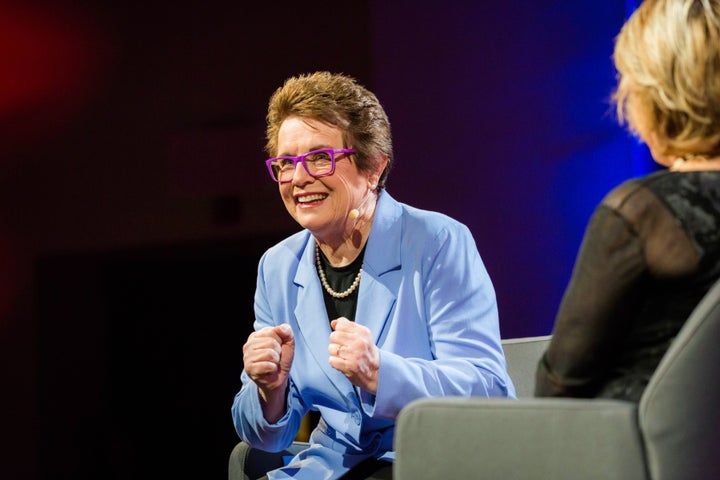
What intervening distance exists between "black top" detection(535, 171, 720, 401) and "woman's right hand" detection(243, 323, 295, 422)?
2.46 feet

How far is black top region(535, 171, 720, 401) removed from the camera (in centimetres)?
111

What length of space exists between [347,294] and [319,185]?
0.87 feet

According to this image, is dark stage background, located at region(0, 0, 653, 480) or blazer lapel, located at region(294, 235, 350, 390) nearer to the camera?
blazer lapel, located at region(294, 235, 350, 390)

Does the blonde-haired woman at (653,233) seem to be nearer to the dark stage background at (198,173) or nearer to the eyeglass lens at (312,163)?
the eyeglass lens at (312,163)

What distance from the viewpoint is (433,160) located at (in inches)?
132

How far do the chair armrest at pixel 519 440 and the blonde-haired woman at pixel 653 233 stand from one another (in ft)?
0.20

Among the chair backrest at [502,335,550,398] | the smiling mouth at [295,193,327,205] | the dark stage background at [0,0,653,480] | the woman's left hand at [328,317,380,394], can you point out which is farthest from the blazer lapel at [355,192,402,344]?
the dark stage background at [0,0,653,480]

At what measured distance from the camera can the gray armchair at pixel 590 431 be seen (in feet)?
3.61

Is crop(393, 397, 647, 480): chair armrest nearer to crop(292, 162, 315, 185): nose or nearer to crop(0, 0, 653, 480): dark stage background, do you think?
crop(292, 162, 315, 185): nose

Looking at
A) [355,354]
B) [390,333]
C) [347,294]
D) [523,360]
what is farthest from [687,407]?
[523,360]

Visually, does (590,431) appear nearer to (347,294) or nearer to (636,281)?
(636,281)

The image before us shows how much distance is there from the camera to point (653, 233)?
111 cm

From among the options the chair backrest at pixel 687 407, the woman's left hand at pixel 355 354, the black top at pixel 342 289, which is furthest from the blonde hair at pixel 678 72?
the black top at pixel 342 289

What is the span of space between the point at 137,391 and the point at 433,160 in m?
1.41
